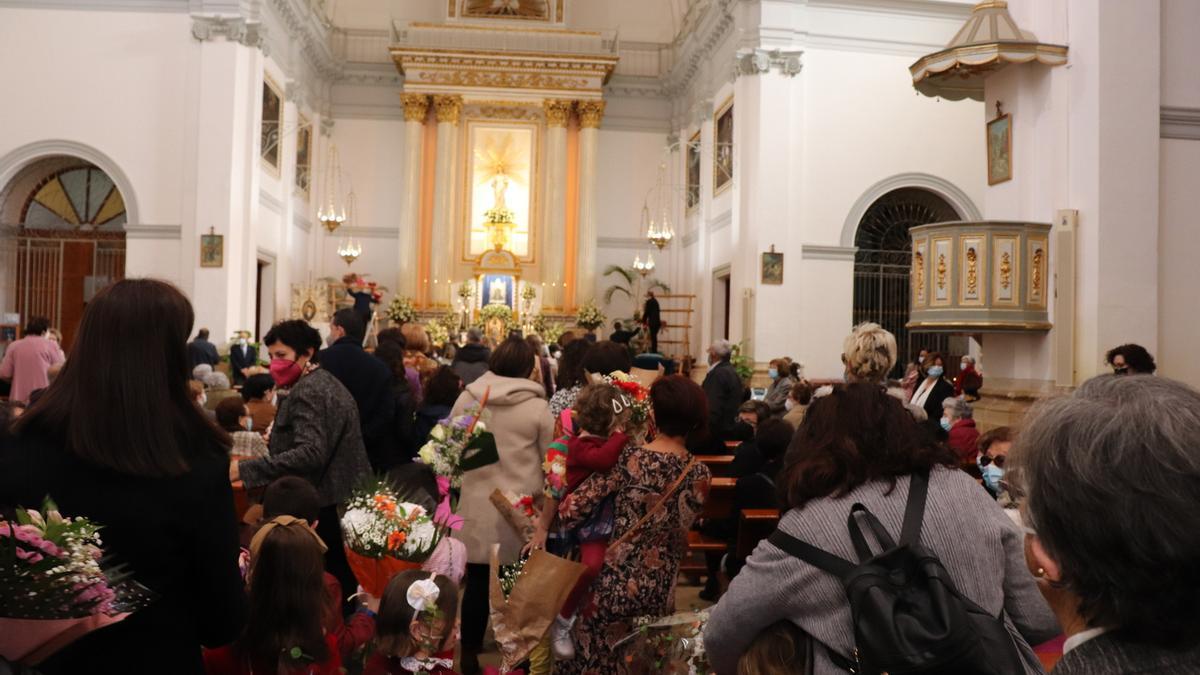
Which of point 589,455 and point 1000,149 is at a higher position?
point 1000,149

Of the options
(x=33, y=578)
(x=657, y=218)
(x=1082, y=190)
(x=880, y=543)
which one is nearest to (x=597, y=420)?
(x=880, y=543)

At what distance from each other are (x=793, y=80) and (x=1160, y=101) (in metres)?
7.83

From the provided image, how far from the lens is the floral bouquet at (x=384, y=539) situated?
134 inches

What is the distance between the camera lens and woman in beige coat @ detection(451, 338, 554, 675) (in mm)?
5008

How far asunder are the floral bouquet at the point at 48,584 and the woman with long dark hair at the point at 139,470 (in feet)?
0.52

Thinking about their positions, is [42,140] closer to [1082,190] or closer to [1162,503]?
[1082,190]

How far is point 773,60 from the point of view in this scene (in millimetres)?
16531

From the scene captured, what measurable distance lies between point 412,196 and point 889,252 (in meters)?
11.8

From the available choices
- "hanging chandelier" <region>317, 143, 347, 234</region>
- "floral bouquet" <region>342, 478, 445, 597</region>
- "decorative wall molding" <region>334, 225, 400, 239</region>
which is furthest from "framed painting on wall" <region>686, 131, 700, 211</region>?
"floral bouquet" <region>342, 478, 445, 597</region>

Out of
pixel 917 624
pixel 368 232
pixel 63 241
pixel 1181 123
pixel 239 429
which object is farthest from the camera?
pixel 368 232

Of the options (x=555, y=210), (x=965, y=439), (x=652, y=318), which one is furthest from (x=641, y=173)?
(x=965, y=439)

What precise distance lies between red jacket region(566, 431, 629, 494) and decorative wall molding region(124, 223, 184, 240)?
14.8 m

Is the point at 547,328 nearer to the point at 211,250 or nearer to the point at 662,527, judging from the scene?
the point at 211,250

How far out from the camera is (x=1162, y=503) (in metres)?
1.34
